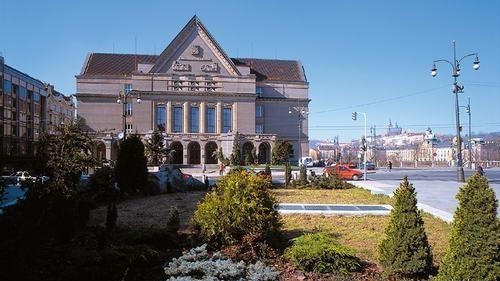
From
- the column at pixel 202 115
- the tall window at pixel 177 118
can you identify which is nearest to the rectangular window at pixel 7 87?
the tall window at pixel 177 118

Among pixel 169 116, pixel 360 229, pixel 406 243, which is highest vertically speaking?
pixel 169 116

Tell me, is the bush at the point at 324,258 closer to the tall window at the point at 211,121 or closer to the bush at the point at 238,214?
the bush at the point at 238,214

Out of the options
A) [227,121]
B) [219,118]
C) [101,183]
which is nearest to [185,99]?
[219,118]

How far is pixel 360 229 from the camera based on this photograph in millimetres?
10641

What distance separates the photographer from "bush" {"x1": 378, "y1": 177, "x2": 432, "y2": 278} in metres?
6.10

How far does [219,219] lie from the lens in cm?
749

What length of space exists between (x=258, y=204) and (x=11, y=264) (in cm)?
392

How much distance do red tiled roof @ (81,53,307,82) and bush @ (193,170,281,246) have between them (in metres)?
66.9

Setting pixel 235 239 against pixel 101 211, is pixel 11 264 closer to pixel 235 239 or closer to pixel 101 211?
pixel 235 239

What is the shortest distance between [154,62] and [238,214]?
6581 cm

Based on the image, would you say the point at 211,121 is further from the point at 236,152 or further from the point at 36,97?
the point at 36,97

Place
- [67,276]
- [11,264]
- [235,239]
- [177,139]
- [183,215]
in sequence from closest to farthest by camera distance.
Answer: [11,264] < [67,276] < [235,239] < [183,215] < [177,139]

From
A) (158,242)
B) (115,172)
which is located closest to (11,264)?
(158,242)

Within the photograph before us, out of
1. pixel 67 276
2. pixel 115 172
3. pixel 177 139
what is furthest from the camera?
pixel 177 139
